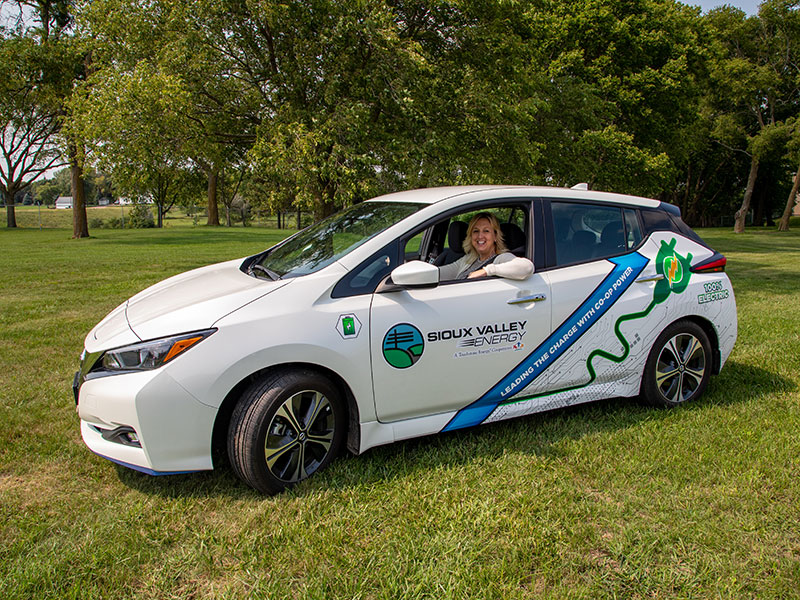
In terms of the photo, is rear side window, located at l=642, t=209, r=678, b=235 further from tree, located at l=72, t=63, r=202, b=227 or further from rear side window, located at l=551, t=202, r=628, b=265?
tree, located at l=72, t=63, r=202, b=227

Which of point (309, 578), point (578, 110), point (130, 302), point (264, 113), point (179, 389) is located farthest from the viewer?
point (578, 110)

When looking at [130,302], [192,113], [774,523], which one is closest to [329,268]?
[130,302]

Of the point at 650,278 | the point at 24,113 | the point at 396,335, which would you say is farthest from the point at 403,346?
the point at 24,113

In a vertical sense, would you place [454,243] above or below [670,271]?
above

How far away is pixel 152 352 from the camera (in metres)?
3.13

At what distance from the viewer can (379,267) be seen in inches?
141

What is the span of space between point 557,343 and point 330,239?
168 centimetres

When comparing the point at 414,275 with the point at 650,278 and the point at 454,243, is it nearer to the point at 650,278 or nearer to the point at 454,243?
the point at 454,243

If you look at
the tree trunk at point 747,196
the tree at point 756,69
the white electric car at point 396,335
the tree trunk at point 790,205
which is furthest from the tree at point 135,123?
the tree trunk at point 790,205

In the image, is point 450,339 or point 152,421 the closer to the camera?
point 152,421

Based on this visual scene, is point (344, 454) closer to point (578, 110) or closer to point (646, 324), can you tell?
point (646, 324)

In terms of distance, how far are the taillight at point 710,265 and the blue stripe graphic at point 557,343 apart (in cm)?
58

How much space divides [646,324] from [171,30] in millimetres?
10916

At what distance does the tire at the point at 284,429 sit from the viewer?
3.16 meters
